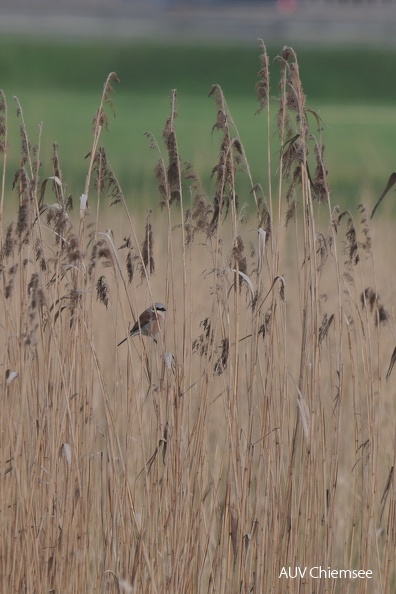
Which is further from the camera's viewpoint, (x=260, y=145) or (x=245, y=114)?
(x=245, y=114)

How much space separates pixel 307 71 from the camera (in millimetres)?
22078

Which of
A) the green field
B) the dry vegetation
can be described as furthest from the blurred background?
the dry vegetation

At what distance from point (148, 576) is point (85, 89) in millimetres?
20859

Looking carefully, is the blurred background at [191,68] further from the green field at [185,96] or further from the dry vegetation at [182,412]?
the dry vegetation at [182,412]

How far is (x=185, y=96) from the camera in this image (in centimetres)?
2131

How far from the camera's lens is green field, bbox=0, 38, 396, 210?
16.8 m

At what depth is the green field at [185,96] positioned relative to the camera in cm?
1681

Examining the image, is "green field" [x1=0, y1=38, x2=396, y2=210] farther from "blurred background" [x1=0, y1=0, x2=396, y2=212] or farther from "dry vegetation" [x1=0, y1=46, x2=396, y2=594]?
"dry vegetation" [x1=0, y1=46, x2=396, y2=594]

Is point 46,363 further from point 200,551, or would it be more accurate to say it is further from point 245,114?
point 245,114

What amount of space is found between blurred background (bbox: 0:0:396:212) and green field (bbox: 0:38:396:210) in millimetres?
33

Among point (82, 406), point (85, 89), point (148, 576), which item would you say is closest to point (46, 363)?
point (82, 406)

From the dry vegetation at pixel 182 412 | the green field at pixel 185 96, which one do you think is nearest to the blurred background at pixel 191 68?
the green field at pixel 185 96

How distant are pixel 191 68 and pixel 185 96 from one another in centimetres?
151

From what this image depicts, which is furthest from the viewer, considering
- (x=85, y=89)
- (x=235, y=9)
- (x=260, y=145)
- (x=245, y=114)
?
(x=235, y=9)
